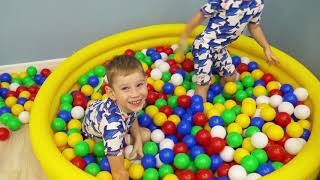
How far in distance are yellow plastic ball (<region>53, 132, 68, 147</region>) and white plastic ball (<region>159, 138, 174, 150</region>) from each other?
362mm

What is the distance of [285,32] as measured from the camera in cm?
186

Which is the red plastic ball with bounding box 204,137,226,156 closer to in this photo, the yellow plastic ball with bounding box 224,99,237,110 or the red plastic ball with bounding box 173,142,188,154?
the red plastic ball with bounding box 173,142,188,154

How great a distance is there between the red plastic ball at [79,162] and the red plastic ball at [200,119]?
0.45 m

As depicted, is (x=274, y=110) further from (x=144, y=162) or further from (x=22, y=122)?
(x=22, y=122)

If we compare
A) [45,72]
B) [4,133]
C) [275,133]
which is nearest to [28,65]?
[45,72]

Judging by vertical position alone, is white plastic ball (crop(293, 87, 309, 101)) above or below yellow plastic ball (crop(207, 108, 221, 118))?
above

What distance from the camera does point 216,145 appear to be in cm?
144

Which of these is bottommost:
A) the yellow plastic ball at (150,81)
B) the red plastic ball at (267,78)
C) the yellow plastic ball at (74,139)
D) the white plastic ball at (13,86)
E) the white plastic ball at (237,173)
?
the white plastic ball at (237,173)

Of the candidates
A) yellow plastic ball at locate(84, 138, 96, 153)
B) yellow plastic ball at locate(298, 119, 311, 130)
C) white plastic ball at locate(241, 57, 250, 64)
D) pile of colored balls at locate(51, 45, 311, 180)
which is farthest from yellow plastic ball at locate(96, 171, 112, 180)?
white plastic ball at locate(241, 57, 250, 64)

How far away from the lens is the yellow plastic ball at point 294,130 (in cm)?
146

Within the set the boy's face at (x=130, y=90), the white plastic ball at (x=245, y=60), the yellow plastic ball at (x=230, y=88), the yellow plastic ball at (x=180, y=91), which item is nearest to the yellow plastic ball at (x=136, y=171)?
the boy's face at (x=130, y=90)

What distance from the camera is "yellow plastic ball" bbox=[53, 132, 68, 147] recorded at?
153 centimetres

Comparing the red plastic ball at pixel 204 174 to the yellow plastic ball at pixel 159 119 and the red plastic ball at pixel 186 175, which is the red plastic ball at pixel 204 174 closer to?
the red plastic ball at pixel 186 175

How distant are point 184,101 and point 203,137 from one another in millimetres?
229
